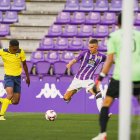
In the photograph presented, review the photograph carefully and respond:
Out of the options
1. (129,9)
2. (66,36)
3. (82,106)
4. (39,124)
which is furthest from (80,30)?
(129,9)

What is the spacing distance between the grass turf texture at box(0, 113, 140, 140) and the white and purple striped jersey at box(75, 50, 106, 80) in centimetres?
109

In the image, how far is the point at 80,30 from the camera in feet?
66.4

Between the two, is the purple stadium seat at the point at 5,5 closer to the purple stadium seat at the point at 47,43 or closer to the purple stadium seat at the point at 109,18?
the purple stadium seat at the point at 47,43

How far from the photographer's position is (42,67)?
737 inches

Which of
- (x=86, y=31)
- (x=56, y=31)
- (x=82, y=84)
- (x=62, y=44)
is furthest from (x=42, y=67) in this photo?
(x=82, y=84)

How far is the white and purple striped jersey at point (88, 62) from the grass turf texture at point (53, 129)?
1.09 meters

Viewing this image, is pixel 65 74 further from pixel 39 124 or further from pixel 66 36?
pixel 39 124

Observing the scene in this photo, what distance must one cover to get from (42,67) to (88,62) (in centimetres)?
565

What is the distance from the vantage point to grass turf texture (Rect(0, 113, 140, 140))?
31.2ft

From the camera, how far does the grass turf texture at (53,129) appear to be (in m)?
9.52

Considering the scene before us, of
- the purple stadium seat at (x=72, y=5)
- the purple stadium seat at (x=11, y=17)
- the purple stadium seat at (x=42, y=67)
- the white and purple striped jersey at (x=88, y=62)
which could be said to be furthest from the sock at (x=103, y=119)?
the purple stadium seat at (x=11, y=17)

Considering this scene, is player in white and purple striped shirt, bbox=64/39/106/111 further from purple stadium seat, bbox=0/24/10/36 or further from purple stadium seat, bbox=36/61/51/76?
purple stadium seat, bbox=0/24/10/36

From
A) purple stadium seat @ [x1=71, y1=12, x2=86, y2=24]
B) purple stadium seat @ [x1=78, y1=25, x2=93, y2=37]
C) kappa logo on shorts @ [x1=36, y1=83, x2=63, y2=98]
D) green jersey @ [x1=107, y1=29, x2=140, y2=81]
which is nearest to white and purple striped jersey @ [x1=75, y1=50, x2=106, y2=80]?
kappa logo on shorts @ [x1=36, y1=83, x2=63, y2=98]

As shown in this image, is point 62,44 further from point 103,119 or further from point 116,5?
point 103,119
